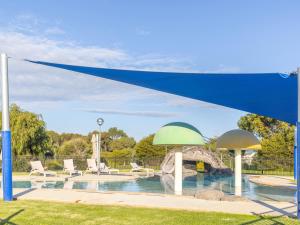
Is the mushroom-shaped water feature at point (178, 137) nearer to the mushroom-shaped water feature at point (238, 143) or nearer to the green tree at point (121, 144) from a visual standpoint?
the mushroom-shaped water feature at point (238, 143)

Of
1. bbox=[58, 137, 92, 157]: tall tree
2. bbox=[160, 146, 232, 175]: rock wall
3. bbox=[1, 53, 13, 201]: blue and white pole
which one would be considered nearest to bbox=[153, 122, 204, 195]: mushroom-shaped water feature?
bbox=[1, 53, 13, 201]: blue and white pole

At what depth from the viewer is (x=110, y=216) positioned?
835 cm

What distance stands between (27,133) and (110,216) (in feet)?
82.4

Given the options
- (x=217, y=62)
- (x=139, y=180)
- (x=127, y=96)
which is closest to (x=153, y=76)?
(x=217, y=62)

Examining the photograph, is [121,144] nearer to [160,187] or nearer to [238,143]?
[160,187]

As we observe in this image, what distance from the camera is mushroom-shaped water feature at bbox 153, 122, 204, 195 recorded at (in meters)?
12.9

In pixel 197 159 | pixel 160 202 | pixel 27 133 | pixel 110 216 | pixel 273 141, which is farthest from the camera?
pixel 27 133

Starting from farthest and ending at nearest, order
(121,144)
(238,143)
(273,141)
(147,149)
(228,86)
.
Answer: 1. (121,144)
2. (147,149)
3. (273,141)
4. (238,143)
5. (228,86)

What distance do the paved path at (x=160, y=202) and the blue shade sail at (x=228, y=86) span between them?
2722mm

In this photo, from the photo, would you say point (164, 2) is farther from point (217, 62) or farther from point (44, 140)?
point (44, 140)

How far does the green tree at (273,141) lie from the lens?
85.9ft

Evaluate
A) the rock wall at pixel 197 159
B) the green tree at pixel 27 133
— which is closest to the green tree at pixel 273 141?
the rock wall at pixel 197 159

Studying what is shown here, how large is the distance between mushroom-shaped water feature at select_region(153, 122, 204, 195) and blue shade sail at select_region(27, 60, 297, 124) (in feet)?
6.05

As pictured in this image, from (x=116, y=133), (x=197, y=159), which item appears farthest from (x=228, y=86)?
(x=116, y=133)
